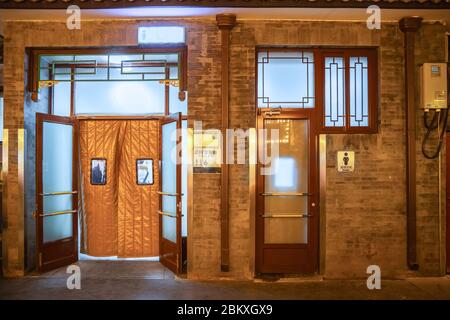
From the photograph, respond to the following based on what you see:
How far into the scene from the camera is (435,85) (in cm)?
661

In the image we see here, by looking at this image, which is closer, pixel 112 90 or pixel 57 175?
pixel 57 175

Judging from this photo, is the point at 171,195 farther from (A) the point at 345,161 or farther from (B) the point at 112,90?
(A) the point at 345,161

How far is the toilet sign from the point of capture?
6742 millimetres

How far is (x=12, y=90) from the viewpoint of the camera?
682 cm

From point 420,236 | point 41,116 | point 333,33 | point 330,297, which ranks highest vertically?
point 333,33

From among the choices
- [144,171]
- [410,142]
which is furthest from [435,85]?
[144,171]

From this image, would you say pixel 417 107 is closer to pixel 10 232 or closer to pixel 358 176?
pixel 358 176

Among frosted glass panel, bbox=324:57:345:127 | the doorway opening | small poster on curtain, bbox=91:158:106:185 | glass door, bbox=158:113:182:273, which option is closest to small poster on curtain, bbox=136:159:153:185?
the doorway opening

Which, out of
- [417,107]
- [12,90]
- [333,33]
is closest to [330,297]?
[417,107]

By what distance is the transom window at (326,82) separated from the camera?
688cm

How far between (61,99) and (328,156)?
5.43 metres

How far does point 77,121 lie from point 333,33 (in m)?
5.18

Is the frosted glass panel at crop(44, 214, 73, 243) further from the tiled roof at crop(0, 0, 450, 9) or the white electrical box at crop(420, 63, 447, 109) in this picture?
the white electrical box at crop(420, 63, 447, 109)

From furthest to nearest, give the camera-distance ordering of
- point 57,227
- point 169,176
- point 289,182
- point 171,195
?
1. point 57,227
2. point 169,176
3. point 171,195
4. point 289,182
